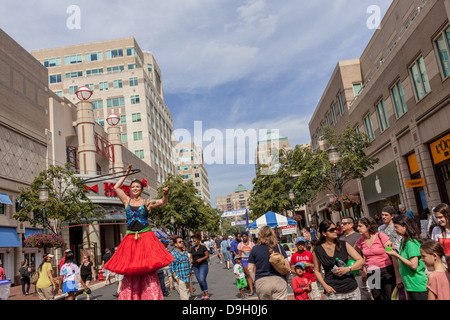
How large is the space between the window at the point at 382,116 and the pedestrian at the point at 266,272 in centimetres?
2065

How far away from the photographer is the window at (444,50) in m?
16.0

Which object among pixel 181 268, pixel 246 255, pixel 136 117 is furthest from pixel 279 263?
pixel 136 117

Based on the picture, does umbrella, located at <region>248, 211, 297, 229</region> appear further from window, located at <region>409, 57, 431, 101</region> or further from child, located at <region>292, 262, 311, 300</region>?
child, located at <region>292, 262, 311, 300</region>

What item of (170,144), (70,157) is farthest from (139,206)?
(170,144)

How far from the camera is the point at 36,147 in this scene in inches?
1157

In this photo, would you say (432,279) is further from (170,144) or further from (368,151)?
(170,144)

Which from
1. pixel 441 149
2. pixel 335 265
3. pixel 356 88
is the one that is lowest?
pixel 335 265

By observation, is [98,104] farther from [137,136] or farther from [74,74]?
[74,74]

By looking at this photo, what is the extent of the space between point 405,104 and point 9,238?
25.8m

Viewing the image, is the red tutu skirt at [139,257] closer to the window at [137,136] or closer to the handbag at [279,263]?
the handbag at [279,263]

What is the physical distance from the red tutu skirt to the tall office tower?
2312 inches

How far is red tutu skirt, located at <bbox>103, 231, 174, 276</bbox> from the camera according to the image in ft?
16.2

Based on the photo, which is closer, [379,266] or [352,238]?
[379,266]
